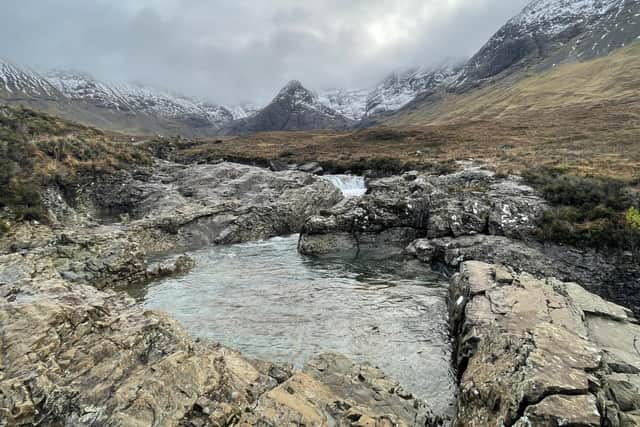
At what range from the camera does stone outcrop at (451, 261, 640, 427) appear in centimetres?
579

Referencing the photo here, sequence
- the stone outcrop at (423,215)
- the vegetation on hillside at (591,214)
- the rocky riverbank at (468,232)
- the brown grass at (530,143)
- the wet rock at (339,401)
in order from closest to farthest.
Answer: the wet rock at (339,401)
the rocky riverbank at (468,232)
the vegetation on hillside at (591,214)
the stone outcrop at (423,215)
the brown grass at (530,143)

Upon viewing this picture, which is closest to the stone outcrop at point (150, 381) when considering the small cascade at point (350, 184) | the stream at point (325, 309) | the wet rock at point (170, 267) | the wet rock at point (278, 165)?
the stream at point (325, 309)

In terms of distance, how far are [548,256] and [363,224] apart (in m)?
10.5

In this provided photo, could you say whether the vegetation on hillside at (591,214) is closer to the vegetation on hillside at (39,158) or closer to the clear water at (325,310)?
the clear water at (325,310)

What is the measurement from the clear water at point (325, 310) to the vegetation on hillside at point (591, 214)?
7.02 meters

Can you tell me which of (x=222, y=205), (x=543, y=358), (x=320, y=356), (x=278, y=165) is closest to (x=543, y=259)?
(x=543, y=358)

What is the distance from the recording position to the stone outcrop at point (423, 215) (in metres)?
20.3

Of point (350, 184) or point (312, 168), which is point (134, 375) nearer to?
point (350, 184)

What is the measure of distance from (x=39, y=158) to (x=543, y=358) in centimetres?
3562

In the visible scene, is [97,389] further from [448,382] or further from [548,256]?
[548,256]

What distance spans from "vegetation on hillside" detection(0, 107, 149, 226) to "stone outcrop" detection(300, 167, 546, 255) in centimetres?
1805

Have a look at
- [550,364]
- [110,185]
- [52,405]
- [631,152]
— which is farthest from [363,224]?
[631,152]

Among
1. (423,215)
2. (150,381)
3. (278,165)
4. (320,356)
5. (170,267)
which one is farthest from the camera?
(278,165)

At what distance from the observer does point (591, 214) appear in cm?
1792
